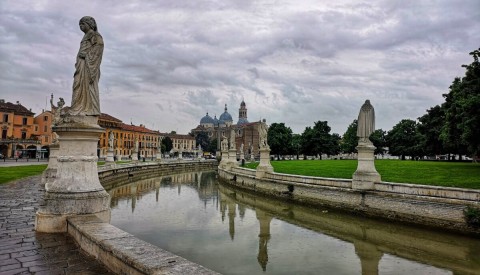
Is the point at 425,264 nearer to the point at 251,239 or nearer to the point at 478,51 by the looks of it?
the point at 251,239

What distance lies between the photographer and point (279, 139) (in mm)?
83188

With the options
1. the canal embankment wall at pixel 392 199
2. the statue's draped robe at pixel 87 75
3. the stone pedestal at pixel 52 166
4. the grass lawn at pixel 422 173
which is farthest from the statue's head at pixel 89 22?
the grass lawn at pixel 422 173

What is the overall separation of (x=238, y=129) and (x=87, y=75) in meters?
125

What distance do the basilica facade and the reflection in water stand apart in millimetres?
88606

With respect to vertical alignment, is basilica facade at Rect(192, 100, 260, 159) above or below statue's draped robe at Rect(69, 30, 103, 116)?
above

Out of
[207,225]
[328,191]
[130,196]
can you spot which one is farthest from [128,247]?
[130,196]

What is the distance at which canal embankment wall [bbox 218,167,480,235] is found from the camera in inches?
472

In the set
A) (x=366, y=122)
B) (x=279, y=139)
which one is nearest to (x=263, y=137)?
(x=366, y=122)

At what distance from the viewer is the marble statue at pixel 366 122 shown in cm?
1659

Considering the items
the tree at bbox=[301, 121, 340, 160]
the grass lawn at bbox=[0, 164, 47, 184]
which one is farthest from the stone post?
the tree at bbox=[301, 121, 340, 160]

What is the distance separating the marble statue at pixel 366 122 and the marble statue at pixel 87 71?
13.0 m

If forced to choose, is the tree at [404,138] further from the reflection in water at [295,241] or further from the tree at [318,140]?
the reflection in water at [295,241]

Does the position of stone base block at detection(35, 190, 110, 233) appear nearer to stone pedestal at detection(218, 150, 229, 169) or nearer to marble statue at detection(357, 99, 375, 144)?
marble statue at detection(357, 99, 375, 144)

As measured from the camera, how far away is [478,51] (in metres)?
23.5
